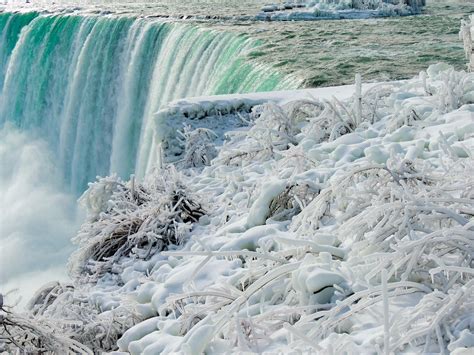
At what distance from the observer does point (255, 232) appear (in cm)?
424

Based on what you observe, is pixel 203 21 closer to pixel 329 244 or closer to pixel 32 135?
pixel 32 135

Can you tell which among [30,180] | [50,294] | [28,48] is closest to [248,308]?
[50,294]

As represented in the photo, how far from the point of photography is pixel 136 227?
523 cm

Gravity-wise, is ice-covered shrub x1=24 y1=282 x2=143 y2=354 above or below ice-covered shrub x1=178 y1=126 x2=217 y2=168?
below

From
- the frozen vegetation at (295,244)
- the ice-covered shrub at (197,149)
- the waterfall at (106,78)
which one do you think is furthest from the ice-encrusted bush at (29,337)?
the waterfall at (106,78)

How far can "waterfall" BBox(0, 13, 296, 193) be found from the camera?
13.2 meters

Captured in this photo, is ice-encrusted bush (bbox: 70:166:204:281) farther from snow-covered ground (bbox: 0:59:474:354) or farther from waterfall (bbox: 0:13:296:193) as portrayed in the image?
waterfall (bbox: 0:13:296:193)

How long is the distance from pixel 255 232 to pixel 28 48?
61.0 feet

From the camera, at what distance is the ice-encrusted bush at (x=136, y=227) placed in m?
4.94

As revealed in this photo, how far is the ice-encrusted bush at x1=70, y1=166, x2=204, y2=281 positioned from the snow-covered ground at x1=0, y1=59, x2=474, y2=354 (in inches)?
0.5

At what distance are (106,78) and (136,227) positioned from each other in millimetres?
12230

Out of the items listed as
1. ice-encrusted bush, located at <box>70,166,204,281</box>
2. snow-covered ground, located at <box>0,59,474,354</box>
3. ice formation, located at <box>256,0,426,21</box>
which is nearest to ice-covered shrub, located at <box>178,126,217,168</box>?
snow-covered ground, located at <box>0,59,474,354</box>

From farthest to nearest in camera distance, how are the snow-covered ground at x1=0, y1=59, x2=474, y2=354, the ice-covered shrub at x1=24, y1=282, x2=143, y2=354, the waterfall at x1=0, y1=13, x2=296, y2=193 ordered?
the waterfall at x1=0, y1=13, x2=296, y2=193, the ice-covered shrub at x1=24, y1=282, x2=143, y2=354, the snow-covered ground at x1=0, y1=59, x2=474, y2=354

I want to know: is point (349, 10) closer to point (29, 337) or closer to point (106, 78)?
point (106, 78)
